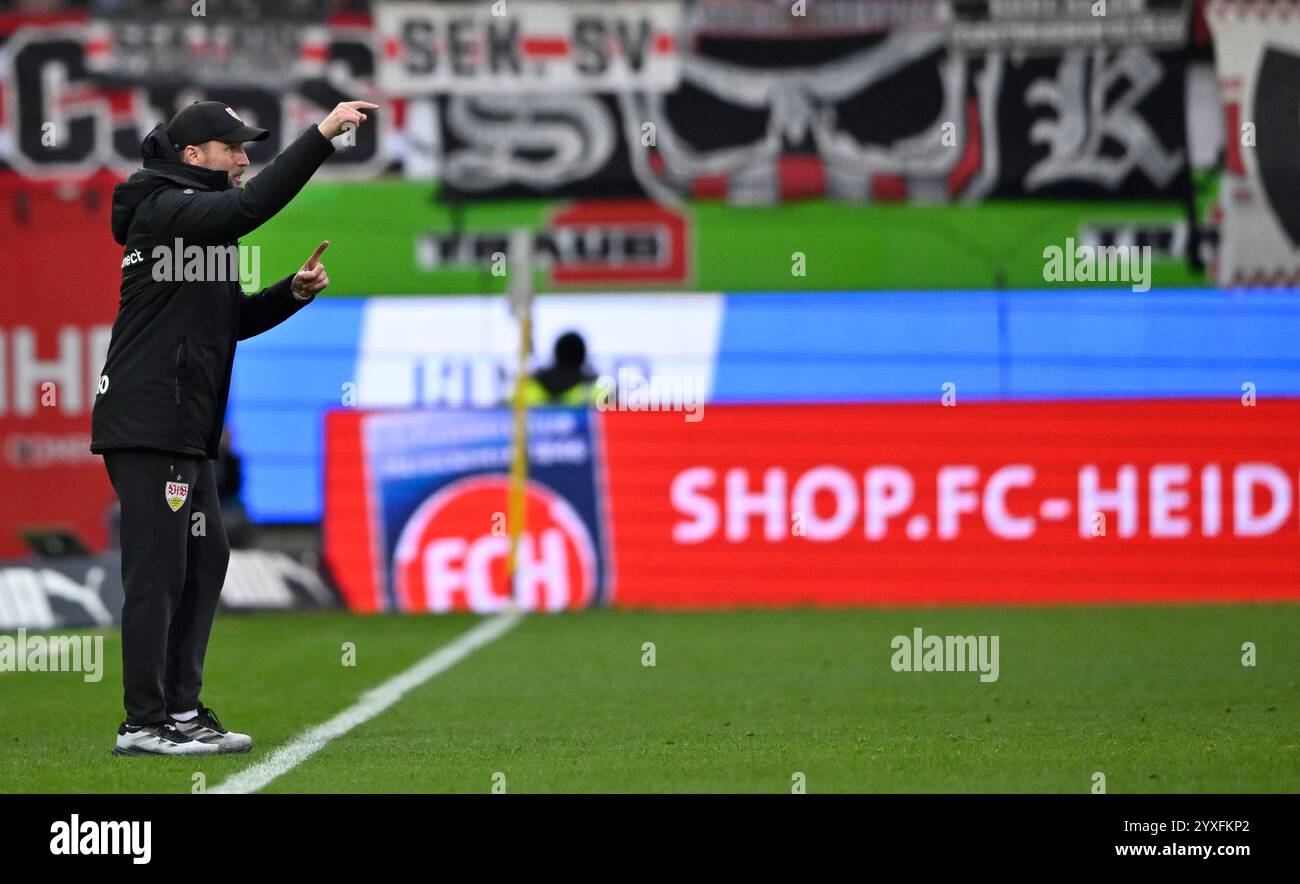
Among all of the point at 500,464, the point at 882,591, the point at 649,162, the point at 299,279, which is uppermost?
the point at 649,162

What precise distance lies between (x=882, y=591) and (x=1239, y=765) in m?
7.13

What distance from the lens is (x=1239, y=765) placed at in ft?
20.1

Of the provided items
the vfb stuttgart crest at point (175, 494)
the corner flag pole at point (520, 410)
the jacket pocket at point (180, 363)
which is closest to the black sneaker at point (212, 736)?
the vfb stuttgart crest at point (175, 494)

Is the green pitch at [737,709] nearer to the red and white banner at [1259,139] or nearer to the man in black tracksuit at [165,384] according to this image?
the man in black tracksuit at [165,384]

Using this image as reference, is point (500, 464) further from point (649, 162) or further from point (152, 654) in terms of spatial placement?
point (152, 654)

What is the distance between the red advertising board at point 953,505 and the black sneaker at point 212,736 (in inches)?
262

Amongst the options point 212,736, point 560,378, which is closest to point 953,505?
point 560,378

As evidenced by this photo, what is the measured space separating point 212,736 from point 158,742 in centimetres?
17

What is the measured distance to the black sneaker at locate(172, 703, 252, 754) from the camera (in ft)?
22.0

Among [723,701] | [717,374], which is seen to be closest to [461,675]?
[723,701]

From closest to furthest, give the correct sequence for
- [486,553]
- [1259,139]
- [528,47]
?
1. [486,553]
2. [1259,139]
3. [528,47]

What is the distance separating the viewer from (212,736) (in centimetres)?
671

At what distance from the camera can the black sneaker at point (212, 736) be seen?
6.70m

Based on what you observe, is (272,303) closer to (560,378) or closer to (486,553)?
(486,553)
